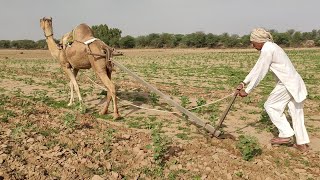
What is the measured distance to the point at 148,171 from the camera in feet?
18.2

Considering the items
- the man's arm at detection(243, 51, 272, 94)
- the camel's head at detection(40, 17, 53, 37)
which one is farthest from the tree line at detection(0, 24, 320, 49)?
the man's arm at detection(243, 51, 272, 94)

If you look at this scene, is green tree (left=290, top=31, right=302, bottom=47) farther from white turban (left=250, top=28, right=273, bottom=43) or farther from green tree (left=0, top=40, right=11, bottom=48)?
white turban (left=250, top=28, right=273, bottom=43)

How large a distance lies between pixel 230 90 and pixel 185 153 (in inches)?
302

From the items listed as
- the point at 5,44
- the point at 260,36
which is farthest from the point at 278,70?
the point at 5,44

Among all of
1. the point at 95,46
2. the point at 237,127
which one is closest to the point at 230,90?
the point at 237,127

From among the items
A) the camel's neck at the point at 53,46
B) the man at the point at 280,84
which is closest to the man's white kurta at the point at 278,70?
the man at the point at 280,84

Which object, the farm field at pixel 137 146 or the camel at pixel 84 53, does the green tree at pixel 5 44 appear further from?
the camel at pixel 84 53

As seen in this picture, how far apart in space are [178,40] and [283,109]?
3099 inches

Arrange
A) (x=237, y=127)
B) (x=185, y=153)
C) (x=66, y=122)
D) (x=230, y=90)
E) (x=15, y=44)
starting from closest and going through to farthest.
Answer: (x=185, y=153) < (x=66, y=122) < (x=237, y=127) < (x=230, y=90) < (x=15, y=44)

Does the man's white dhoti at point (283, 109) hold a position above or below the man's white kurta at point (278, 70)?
below

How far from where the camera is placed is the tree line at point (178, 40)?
248 ft

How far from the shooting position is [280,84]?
21.0ft

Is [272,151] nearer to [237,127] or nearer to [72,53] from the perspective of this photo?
[237,127]

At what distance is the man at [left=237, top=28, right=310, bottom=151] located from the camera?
616cm
